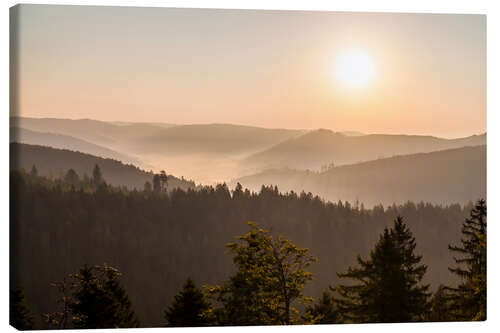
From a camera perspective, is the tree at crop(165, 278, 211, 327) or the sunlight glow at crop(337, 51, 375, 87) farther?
the sunlight glow at crop(337, 51, 375, 87)

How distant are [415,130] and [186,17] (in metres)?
4.01

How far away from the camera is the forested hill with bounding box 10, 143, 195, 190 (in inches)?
486

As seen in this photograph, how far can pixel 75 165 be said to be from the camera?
1277 cm

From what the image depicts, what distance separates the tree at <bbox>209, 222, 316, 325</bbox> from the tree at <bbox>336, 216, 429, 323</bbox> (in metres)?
0.70

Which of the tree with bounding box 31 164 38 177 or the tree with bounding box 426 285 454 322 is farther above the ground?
the tree with bounding box 31 164 38 177

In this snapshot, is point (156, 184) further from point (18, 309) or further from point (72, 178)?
point (18, 309)

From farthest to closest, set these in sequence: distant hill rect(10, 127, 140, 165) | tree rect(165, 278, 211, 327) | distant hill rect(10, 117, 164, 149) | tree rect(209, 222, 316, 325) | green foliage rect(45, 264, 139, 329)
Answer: tree rect(209, 222, 316, 325) < tree rect(165, 278, 211, 327) < distant hill rect(10, 117, 164, 149) < green foliage rect(45, 264, 139, 329) < distant hill rect(10, 127, 140, 165)

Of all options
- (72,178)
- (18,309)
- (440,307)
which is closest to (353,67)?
(440,307)

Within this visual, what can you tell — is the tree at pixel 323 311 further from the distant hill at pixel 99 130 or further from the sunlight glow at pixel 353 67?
the distant hill at pixel 99 130

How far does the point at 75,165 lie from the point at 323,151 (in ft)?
12.3

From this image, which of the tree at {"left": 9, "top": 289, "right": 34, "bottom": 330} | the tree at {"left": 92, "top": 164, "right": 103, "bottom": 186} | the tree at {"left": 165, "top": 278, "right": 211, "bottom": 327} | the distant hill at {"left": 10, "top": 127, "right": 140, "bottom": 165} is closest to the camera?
the tree at {"left": 9, "top": 289, "right": 34, "bottom": 330}

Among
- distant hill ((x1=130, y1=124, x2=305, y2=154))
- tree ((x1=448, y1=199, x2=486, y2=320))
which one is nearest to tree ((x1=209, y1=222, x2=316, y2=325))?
distant hill ((x1=130, y1=124, x2=305, y2=154))

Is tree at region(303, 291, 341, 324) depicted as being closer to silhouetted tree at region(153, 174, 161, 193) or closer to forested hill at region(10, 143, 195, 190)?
forested hill at region(10, 143, 195, 190)

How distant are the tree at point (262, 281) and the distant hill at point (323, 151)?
1.09 meters
